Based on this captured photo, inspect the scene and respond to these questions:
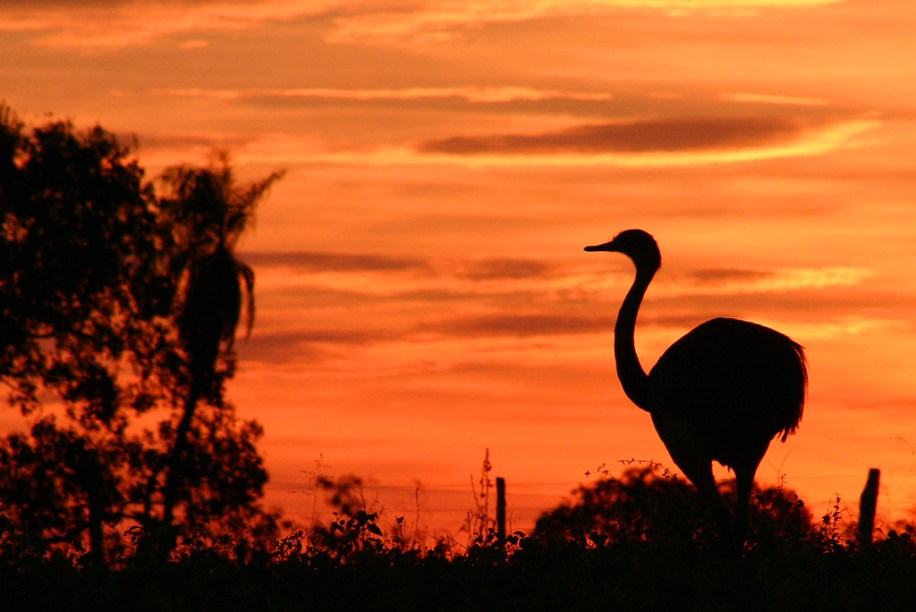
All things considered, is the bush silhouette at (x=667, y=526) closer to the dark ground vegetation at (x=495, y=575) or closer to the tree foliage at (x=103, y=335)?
the dark ground vegetation at (x=495, y=575)

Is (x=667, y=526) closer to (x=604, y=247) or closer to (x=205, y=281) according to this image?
(x=604, y=247)

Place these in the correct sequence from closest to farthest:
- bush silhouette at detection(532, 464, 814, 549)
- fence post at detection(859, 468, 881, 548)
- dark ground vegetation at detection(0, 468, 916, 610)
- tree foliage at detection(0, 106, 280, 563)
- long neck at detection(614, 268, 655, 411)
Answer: dark ground vegetation at detection(0, 468, 916, 610) < bush silhouette at detection(532, 464, 814, 549) < long neck at detection(614, 268, 655, 411) < fence post at detection(859, 468, 881, 548) < tree foliage at detection(0, 106, 280, 563)

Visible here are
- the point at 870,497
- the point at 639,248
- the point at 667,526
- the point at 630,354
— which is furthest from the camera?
the point at 870,497

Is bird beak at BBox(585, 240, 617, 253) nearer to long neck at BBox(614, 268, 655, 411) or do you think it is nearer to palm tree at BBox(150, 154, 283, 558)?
long neck at BBox(614, 268, 655, 411)

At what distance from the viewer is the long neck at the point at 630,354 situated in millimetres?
14852

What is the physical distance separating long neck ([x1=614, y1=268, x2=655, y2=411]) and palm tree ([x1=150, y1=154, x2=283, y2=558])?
2197 centimetres

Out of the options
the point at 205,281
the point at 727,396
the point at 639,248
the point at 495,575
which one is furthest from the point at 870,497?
the point at 205,281

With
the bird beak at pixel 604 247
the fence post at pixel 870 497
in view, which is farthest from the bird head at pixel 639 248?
the fence post at pixel 870 497

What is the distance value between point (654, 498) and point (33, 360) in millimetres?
24662

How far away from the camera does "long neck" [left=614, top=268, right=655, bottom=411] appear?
14852mm

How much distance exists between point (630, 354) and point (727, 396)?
64.0 inches

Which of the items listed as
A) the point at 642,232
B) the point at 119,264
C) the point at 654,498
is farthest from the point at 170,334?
the point at 654,498

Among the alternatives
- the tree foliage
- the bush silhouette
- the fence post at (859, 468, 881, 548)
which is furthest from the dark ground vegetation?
the tree foliage

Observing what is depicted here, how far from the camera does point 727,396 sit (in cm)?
1355
